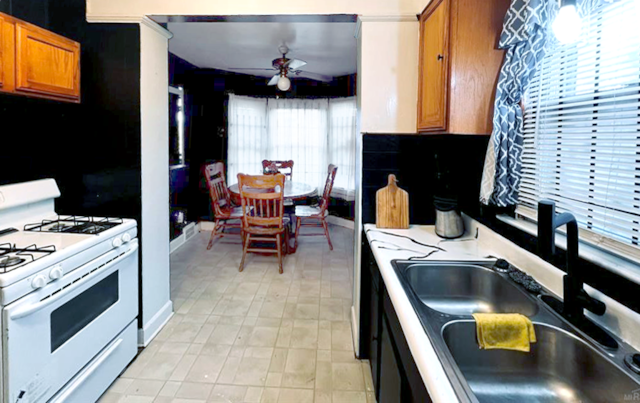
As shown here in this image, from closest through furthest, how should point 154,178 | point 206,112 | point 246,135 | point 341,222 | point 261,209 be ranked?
point 154,178 < point 261,209 < point 206,112 < point 246,135 < point 341,222

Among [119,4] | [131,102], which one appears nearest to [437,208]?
[131,102]

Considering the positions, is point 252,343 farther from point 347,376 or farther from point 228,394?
point 347,376

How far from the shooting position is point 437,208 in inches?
82.7

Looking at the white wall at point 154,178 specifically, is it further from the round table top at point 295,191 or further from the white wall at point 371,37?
the round table top at point 295,191

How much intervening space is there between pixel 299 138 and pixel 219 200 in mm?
1846

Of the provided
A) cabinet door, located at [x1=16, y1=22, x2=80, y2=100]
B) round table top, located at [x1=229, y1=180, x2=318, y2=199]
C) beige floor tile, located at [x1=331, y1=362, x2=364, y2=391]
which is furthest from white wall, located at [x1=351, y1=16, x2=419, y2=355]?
round table top, located at [x1=229, y1=180, x2=318, y2=199]

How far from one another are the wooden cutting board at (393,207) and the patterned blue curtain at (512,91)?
1.69 feet

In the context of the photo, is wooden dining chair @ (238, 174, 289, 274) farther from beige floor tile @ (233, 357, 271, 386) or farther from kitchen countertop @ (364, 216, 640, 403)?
kitchen countertop @ (364, 216, 640, 403)

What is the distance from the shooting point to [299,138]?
614cm

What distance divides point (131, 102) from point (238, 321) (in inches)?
65.2

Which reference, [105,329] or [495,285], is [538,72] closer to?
[495,285]

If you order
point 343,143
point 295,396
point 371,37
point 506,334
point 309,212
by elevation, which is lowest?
point 295,396

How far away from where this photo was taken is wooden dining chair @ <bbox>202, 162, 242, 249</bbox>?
454 cm

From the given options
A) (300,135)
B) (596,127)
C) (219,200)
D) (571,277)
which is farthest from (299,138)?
(571,277)
